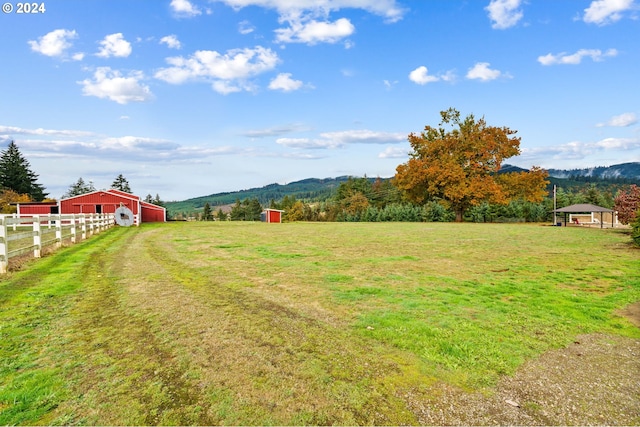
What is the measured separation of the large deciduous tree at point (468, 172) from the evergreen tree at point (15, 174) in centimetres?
5729

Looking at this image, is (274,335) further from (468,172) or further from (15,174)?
(15,174)

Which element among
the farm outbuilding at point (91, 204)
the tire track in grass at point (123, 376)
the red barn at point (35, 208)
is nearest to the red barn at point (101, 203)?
the farm outbuilding at point (91, 204)

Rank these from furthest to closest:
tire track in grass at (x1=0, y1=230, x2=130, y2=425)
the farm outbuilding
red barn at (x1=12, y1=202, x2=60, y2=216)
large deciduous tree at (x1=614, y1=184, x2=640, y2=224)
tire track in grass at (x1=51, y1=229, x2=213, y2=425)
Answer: the farm outbuilding
red barn at (x1=12, y1=202, x2=60, y2=216)
large deciduous tree at (x1=614, y1=184, x2=640, y2=224)
tire track in grass at (x1=0, y1=230, x2=130, y2=425)
tire track in grass at (x1=51, y1=229, x2=213, y2=425)

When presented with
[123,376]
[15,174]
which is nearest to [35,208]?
[15,174]

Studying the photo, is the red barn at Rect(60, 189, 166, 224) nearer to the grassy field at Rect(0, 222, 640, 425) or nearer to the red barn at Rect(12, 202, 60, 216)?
the red barn at Rect(12, 202, 60, 216)

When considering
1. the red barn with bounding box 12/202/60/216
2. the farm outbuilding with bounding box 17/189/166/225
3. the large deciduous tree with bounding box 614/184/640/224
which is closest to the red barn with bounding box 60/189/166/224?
the farm outbuilding with bounding box 17/189/166/225

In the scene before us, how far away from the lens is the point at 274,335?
3934 mm

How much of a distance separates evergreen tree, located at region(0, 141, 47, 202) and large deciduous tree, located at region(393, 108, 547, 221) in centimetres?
5729

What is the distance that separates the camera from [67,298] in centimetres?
546

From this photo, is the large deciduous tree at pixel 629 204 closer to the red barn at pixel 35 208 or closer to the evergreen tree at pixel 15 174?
the red barn at pixel 35 208

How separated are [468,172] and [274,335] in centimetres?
3630

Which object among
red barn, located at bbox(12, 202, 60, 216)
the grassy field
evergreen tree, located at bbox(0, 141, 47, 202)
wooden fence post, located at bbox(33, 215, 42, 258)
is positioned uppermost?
evergreen tree, located at bbox(0, 141, 47, 202)

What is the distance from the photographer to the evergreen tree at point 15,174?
169 ft

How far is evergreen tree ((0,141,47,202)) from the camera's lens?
169 feet
